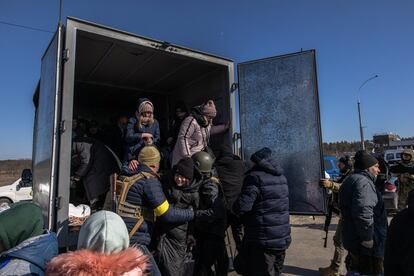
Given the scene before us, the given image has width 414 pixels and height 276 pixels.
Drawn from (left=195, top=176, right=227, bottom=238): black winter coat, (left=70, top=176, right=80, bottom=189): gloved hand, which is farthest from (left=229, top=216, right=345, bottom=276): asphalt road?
(left=70, top=176, right=80, bottom=189): gloved hand

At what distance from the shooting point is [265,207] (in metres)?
3.27

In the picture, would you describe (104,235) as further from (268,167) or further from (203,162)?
(203,162)

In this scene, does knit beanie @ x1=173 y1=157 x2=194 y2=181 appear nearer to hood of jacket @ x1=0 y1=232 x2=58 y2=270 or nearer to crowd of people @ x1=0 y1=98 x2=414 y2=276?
crowd of people @ x1=0 y1=98 x2=414 y2=276

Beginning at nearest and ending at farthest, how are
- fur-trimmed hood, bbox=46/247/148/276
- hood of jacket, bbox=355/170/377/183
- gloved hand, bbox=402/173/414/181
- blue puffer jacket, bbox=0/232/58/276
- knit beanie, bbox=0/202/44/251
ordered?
fur-trimmed hood, bbox=46/247/148/276 → blue puffer jacket, bbox=0/232/58/276 → knit beanie, bbox=0/202/44/251 → hood of jacket, bbox=355/170/377/183 → gloved hand, bbox=402/173/414/181

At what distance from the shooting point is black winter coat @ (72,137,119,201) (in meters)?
4.32

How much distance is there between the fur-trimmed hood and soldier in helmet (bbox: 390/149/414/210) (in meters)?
5.98

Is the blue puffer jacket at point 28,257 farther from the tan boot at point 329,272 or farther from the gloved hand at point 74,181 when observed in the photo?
the tan boot at point 329,272

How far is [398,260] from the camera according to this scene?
1.74 meters

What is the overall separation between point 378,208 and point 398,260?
194 cm

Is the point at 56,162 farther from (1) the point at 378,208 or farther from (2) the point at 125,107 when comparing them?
(2) the point at 125,107

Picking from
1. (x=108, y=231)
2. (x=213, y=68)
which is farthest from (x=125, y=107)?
(x=108, y=231)

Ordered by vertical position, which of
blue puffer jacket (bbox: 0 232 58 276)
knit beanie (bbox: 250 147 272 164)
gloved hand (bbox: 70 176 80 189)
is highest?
knit beanie (bbox: 250 147 272 164)

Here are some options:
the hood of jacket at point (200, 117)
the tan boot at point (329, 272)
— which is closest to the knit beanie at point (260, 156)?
the hood of jacket at point (200, 117)

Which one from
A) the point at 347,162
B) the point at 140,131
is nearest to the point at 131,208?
the point at 140,131
